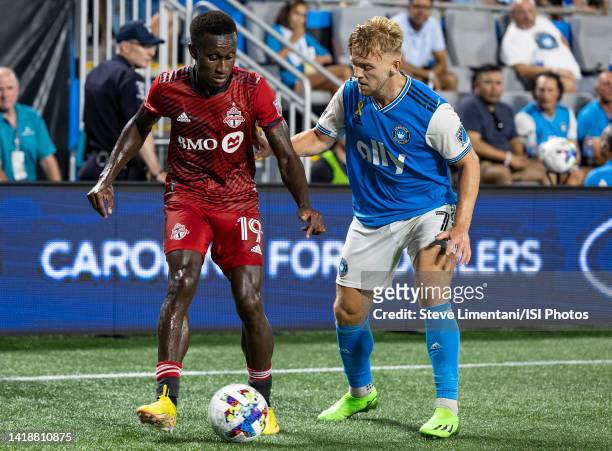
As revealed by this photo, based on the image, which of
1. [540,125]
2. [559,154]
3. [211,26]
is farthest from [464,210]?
[540,125]

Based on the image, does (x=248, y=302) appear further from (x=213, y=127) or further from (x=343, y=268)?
(x=213, y=127)

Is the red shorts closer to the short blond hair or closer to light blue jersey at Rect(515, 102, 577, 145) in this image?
the short blond hair

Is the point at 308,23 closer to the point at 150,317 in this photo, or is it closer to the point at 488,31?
the point at 488,31

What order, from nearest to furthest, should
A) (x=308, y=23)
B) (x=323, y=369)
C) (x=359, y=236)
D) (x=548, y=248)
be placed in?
(x=359, y=236) → (x=323, y=369) → (x=548, y=248) → (x=308, y=23)

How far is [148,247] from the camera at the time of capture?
31.8 feet

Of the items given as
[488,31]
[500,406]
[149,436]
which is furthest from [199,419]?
[488,31]

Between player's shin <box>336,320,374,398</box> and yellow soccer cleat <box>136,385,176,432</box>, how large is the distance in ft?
3.95

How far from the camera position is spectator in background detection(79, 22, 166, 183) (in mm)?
10055

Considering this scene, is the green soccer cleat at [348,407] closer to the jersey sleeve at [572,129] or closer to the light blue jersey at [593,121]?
the jersey sleeve at [572,129]

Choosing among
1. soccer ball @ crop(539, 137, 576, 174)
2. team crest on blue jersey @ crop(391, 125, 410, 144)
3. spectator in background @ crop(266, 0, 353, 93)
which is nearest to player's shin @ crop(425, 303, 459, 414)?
team crest on blue jersey @ crop(391, 125, 410, 144)

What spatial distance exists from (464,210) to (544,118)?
7.37 meters

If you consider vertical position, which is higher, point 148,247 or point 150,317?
point 148,247

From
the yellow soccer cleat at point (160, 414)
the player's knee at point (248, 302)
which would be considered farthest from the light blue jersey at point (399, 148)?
the yellow soccer cleat at point (160, 414)

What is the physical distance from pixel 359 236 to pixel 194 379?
7.17 feet
